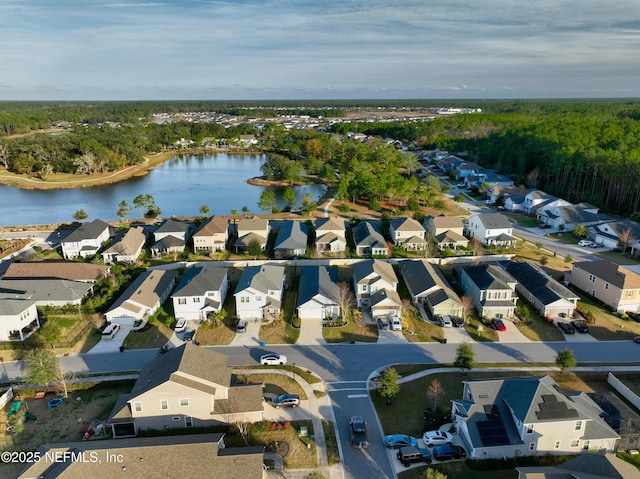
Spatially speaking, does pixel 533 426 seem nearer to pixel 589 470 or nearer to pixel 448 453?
pixel 589 470

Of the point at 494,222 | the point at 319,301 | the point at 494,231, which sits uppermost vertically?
the point at 494,222

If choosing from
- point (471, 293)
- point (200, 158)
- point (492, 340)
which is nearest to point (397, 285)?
point (471, 293)

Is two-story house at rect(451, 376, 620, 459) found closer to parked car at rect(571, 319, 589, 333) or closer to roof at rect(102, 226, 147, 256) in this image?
parked car at rect(571, 319, 589, 333)

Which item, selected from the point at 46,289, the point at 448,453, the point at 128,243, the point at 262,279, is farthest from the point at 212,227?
the point at 448,453

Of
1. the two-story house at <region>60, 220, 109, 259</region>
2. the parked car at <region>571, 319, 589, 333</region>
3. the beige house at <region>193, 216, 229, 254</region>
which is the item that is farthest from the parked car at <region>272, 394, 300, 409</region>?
the two-story house at <region>60, 220, 109, 259</region>

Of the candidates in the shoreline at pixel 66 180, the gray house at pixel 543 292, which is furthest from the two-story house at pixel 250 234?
the shoreline at pixel 66 180

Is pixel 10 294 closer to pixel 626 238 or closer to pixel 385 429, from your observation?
pixel 385 429
